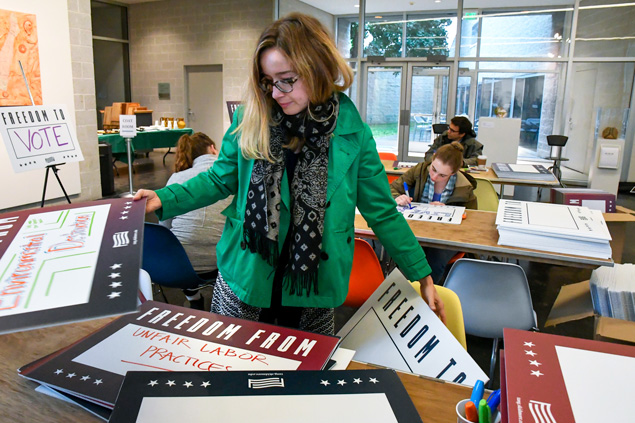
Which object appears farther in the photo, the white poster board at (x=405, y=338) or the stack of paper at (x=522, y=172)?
the stack of paper at (x=522, y=172)

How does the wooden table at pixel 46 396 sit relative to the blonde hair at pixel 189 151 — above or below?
below

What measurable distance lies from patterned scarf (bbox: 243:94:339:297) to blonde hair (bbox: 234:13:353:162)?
35mm

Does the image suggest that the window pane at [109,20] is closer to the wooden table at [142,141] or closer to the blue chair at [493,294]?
the wooden table at [142,141]

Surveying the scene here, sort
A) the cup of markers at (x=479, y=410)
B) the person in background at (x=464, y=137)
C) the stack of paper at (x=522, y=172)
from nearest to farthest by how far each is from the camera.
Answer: the cup of markers at (x=479, y=410)
the stack of paper at (x=522, y=172)
the person in background at (x=464, y=137)

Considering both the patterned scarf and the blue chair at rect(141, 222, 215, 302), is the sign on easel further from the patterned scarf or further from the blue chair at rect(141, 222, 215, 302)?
the patterned scarf

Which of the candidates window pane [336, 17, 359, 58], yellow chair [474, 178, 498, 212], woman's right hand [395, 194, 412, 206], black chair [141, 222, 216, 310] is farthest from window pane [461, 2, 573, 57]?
black chair [141, 222, 216, 310]

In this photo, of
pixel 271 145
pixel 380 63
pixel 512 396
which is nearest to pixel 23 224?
pixel 271 145

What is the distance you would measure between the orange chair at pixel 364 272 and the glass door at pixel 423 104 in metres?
7.84

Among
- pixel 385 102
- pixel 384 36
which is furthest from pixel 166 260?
pixel 384 36

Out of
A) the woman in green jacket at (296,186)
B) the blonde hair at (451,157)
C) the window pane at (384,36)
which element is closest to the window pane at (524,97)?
the window pane at (384,36)

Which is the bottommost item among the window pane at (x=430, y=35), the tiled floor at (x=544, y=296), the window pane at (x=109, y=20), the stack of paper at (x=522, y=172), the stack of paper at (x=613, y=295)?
the tiled floor at (x=544, y=296)

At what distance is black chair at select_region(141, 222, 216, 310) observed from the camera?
91.0 inches

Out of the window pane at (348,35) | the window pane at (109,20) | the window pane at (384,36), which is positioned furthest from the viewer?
the window pane at (109,20)

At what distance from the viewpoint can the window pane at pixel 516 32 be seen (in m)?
9.01
